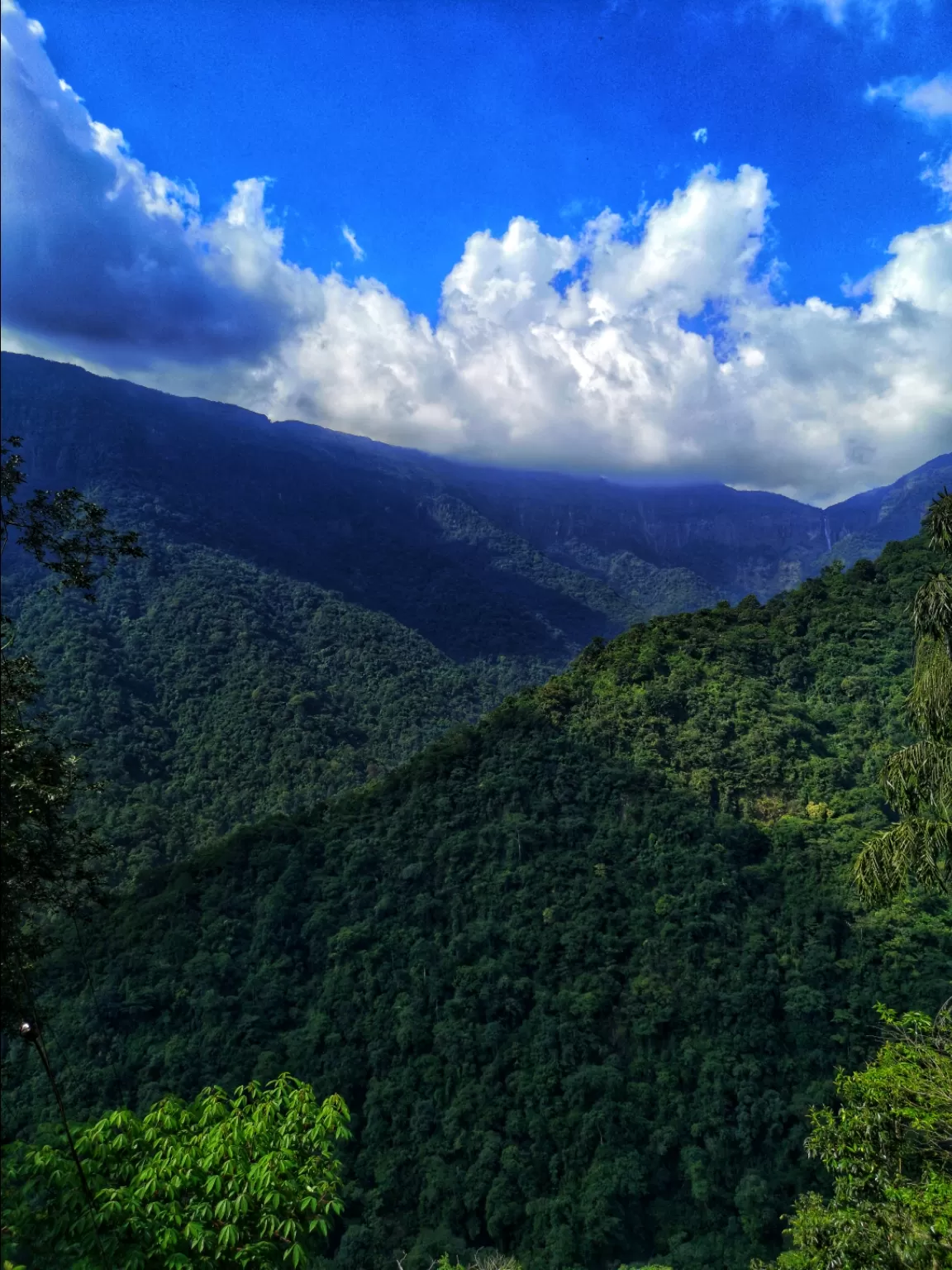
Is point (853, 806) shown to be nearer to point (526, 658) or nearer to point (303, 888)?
point (303, 888)

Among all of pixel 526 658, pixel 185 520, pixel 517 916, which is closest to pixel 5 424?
pixel 185 520

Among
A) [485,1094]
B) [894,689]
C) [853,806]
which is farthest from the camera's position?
[894,689]

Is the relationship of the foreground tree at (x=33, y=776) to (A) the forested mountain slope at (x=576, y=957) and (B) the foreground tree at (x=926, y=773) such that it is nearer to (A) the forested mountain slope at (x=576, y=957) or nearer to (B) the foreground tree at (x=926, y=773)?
(B) the foreground tree at (x=926, y=773)

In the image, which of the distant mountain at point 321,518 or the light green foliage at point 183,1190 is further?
the distant mountain at point 321,518

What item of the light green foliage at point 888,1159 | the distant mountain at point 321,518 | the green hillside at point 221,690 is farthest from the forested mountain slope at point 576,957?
the distant mountain at point 321,518

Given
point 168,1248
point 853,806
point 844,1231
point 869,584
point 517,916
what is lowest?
point 517,916

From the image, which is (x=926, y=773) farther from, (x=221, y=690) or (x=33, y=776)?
(x=221, y=690)

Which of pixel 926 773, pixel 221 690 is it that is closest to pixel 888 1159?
pixel 926 773
